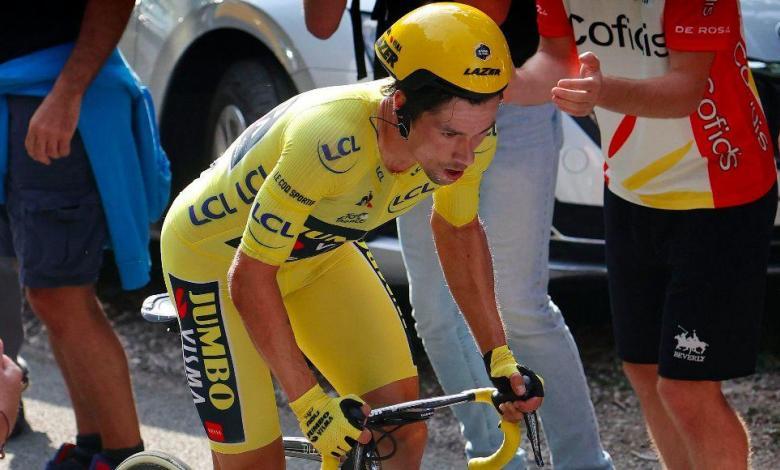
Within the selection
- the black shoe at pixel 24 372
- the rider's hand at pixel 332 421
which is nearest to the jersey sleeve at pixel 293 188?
the rider's hand at pixel 332 421

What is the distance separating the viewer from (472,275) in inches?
141

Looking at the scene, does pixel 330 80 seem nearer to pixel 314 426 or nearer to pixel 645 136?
pixel 645 136

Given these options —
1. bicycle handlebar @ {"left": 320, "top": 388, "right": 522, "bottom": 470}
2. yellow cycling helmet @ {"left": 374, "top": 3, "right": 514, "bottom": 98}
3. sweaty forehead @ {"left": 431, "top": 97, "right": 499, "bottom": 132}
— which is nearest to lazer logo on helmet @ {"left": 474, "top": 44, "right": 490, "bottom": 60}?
yellow cycling helmet @ {"left": 374, "top": 3, "right": 514, "bottom": 98}

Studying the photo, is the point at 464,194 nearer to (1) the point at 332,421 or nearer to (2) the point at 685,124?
(2) the point at 685,124

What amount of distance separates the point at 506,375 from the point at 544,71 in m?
1.03

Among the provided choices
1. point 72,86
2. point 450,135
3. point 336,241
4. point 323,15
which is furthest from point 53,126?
point 450,135

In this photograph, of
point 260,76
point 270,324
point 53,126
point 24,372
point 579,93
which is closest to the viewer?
point 270,324

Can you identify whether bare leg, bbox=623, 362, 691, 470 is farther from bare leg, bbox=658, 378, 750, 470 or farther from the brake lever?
the brake lever

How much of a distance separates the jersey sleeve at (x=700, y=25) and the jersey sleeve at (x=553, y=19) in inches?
17.8

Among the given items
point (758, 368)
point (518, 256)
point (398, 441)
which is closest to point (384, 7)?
point (518, 256)

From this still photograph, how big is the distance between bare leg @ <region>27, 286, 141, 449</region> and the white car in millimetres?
1300

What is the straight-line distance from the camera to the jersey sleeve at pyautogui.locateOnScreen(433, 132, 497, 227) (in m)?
3.52

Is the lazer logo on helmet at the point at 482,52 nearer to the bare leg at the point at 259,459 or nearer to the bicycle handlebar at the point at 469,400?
the bicycle handlebar at the point at 469,400

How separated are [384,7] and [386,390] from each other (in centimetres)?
135
